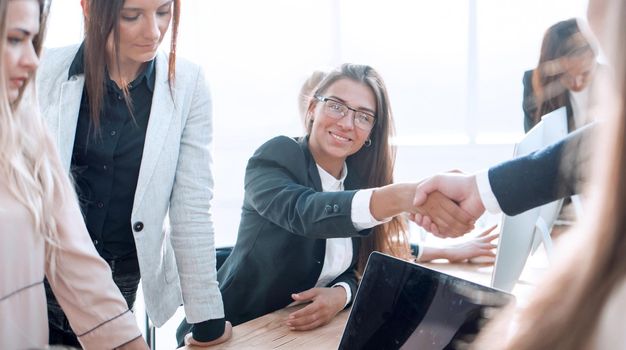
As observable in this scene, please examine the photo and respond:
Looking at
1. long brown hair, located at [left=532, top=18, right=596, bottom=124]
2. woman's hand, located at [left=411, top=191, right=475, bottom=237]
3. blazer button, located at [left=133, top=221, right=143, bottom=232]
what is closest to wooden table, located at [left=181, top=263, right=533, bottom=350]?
woman's hand, located at [left=411, top=191, right=475, bottom=237]

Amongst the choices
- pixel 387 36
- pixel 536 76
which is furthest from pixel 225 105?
pixel 536 76

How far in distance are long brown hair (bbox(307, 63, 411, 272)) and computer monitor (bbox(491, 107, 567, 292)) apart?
0.49 meters

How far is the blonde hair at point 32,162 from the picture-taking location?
1.25 metres

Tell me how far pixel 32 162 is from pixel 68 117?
1.40 feet

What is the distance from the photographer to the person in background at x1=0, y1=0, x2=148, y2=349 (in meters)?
1.23

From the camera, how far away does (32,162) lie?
131 centimetres

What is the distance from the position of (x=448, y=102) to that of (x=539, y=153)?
17.6ft

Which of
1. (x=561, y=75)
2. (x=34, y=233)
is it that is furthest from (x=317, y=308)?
(x=561, y=75)

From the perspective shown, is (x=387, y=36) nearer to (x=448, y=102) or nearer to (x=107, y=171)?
(x=448, y=102)

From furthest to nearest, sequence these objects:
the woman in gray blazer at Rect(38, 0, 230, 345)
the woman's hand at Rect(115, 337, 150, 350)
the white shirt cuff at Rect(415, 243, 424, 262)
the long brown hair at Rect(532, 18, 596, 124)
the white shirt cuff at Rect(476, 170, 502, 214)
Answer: the long brown hair at Rect(532, 18, 596, 124)
the white shirt cuff at Rect(415, 243, 424, 262)
the woman in gray blazer at Rect(38, 0, 230, 345)
the white shirt cuff at Rect(476, 170, 502, 214)
the woman's hand at Rect(115, 337, 150, 350)

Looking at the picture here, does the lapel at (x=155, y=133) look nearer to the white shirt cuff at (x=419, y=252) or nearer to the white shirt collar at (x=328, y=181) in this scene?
the white shirt collar at (x=328, y=181)

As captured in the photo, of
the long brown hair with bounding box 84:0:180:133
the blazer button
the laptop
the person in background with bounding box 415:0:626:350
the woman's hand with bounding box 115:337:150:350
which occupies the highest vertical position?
the long brown hair with bounding box 84:0:180:133

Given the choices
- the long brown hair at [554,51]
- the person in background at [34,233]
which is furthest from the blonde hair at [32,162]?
the long brown hair at [554,51]

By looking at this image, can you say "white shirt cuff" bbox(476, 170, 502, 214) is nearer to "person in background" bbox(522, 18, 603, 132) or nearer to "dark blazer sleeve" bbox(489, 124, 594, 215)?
"dark blazer sleeve" bbox(489, 124, 594, 215)
